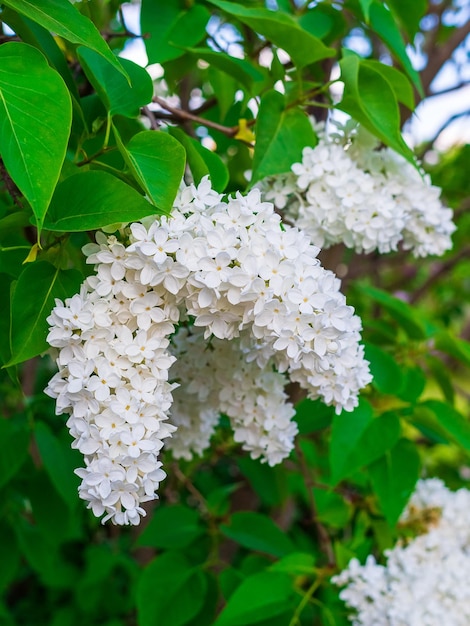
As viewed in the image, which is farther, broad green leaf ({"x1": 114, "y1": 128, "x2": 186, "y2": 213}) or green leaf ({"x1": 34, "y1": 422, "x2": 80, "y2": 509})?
green leaf ({"x1": 34, "y1": 422, "x2": 80, "y2": 509})

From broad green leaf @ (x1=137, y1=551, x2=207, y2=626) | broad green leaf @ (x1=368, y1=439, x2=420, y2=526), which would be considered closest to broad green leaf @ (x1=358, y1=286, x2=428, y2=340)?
broad green leaf @ (x1=368, y1=439, x2=420, y2=526)

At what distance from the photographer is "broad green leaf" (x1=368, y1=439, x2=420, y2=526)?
101 centimetres

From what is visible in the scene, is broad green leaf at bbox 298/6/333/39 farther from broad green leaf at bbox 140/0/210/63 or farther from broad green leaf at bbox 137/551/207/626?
broad green leaf at bbox 137/551/207/626

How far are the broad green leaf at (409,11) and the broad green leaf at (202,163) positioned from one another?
0.46 metres

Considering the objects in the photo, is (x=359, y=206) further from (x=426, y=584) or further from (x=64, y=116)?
(x=426, y=584)

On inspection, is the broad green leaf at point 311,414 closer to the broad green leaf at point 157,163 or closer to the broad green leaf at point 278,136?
the broad green leaf at point 278,136

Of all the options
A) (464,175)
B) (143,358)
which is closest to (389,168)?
(143,358)

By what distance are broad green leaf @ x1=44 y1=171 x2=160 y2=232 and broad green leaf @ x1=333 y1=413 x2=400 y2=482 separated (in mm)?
524

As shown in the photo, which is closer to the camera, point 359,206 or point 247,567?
point 359,206

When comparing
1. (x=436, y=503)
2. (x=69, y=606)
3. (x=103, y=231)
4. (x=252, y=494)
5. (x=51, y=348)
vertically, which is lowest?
(x=69, y=606)

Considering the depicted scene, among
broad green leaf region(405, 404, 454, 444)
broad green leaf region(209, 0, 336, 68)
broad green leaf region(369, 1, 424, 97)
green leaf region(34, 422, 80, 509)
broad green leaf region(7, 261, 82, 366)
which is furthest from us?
broad green leaf region(405, 404, 454, 444)

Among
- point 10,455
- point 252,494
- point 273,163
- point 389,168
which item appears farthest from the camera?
point 252,494

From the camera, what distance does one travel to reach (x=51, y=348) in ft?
2.20

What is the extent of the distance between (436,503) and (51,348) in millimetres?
844
